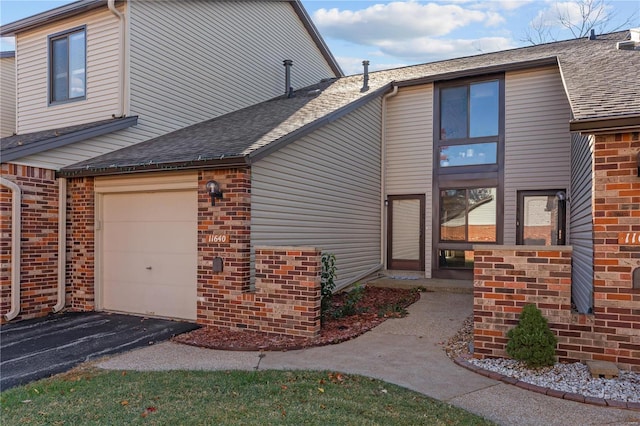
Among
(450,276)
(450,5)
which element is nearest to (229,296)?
(450,276)

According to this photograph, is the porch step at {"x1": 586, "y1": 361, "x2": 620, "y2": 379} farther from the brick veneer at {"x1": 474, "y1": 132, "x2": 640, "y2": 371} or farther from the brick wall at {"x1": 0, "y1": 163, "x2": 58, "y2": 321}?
the brick wall at {"x1": 0, "y1": 163, "x2": 58, "y2": 321}

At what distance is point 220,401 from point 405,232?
8.56m

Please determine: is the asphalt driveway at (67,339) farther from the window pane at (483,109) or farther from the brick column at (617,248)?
the window pane at (483,109)

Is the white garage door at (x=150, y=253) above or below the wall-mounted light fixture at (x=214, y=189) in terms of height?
below

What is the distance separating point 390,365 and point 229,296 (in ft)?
9.16

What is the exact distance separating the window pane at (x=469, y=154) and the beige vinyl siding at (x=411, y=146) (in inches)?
15.1

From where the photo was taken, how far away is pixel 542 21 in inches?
828

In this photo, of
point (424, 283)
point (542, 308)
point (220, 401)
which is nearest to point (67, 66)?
point (220, 401)

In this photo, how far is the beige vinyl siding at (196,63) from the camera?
926cm

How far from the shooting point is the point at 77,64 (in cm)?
979

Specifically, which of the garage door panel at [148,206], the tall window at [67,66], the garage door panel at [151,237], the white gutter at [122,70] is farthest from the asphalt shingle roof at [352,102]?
the tall window at [67,66]

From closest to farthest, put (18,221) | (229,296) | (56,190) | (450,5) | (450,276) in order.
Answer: (229,296) < (18,221) < (56,190) < (450,276) < (450,5)

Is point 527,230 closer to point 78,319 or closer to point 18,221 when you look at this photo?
point 78,319

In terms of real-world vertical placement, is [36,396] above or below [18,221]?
below
